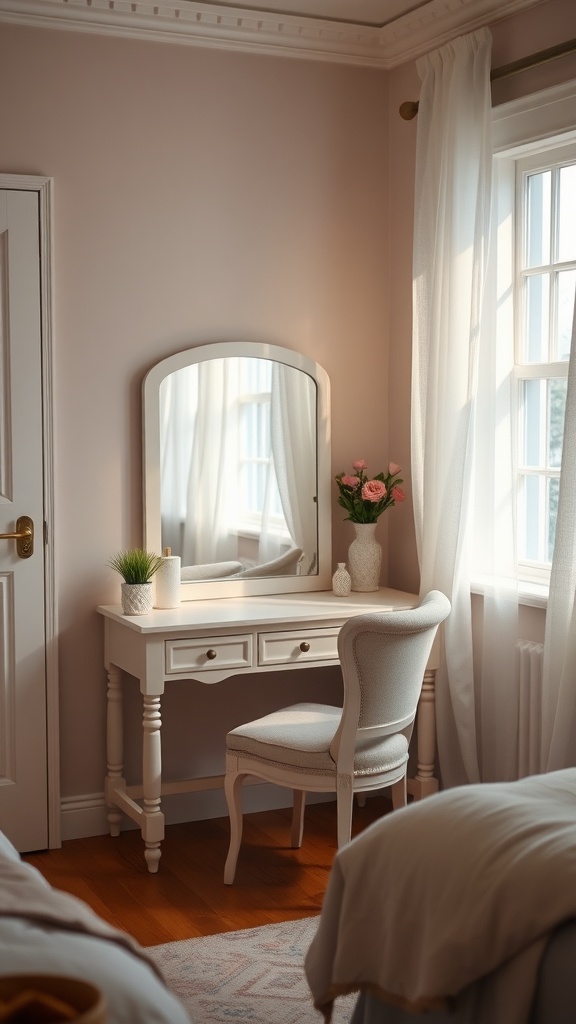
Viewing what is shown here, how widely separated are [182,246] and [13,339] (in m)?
0.71

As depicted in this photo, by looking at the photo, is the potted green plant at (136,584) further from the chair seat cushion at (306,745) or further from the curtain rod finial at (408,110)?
the curtain rod finial at (408,110)

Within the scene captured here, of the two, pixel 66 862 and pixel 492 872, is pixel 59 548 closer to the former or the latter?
pixel 66 862

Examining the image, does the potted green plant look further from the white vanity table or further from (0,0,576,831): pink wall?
(0,0,576,831): pink wall

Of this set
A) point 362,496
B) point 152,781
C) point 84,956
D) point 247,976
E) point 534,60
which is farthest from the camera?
point 362,496

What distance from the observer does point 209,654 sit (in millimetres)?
3461

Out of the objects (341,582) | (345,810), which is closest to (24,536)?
(341,582)

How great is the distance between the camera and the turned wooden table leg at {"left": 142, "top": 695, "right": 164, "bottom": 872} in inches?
134

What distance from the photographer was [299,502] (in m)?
4.09

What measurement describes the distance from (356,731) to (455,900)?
1263 mm

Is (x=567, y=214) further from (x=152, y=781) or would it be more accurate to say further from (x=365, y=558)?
(x=152, y=781)

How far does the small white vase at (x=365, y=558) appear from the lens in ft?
13.3

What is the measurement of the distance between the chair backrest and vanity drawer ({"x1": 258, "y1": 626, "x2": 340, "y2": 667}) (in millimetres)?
486

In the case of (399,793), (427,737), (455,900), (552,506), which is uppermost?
(552,506)

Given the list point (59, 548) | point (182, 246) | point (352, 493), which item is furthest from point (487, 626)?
point (182, 246)
